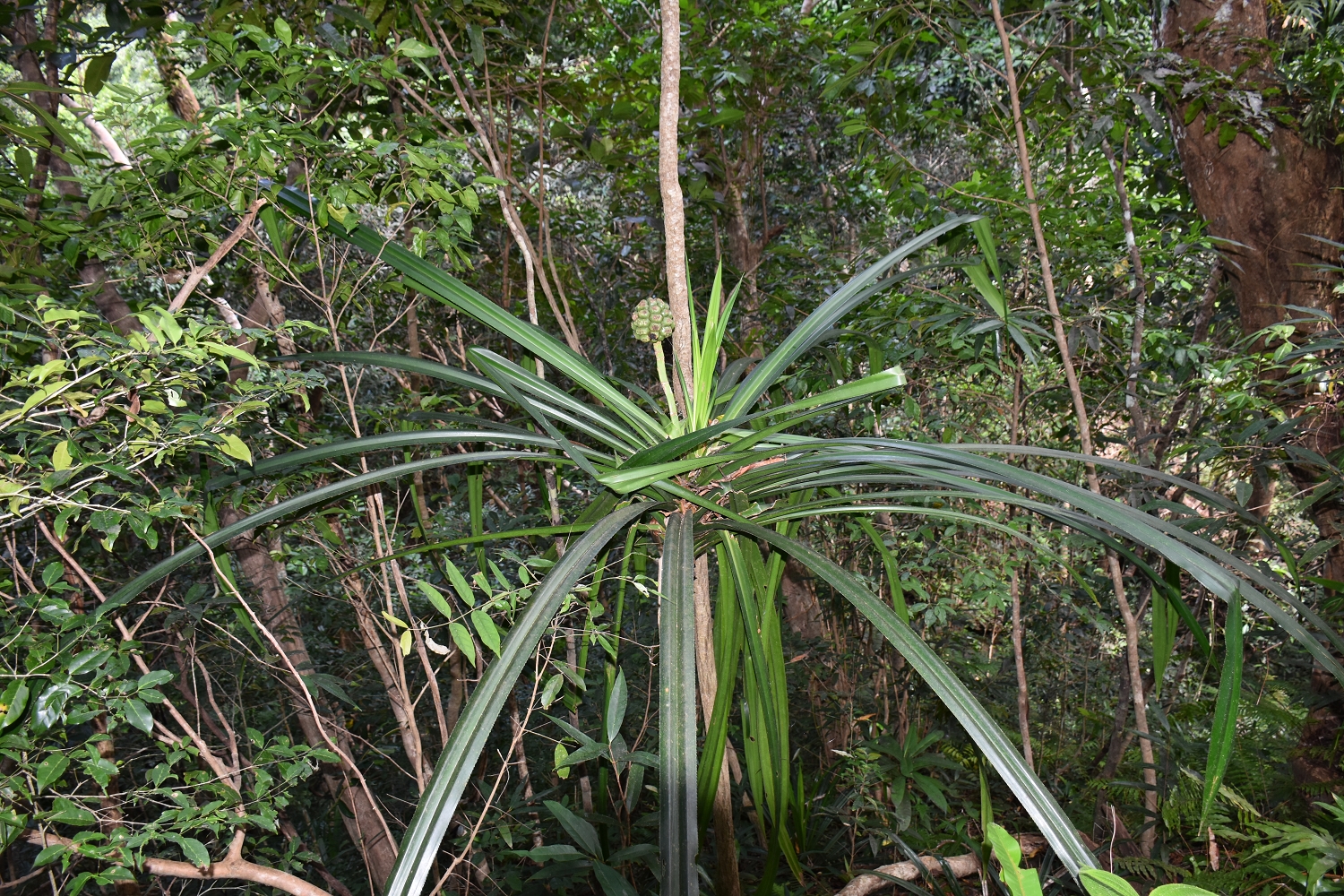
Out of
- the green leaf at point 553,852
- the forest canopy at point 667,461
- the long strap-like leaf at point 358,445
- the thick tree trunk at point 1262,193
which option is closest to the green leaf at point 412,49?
the forest canopy at point 667,461

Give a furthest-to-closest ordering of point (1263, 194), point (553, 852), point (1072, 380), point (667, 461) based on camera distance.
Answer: point (1263, 194), point (1072, 380), point (553, 852), point (667, 461)

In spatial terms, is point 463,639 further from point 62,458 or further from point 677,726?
point 62,458

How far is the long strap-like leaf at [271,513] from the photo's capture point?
2.73 feet

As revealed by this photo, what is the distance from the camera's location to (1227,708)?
0.66 m

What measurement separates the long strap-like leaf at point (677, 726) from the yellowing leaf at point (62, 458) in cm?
60

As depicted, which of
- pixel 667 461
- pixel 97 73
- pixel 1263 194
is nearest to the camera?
pixel 667 461

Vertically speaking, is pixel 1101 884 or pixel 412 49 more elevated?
pixel 412 49

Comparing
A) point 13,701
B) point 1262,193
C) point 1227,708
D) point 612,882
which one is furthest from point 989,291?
point 1262,193

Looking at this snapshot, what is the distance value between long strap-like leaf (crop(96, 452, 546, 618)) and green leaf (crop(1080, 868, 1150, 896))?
0.70m

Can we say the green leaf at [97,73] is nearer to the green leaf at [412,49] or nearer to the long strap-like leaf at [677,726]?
the green leaf at [412,49]

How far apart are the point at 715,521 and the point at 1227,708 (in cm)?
54

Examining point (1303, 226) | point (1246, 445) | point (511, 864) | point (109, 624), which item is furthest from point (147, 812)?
point (1303, 226)

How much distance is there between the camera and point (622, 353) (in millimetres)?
3326

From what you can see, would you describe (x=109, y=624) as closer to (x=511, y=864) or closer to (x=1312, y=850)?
(x=511, y=864)
